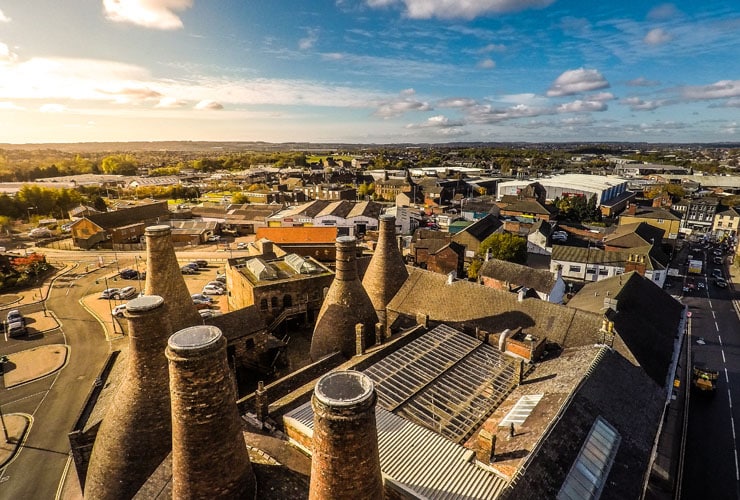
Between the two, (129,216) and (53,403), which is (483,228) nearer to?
(53,403)

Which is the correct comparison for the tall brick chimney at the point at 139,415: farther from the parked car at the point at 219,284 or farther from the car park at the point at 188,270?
the car park at the point at 188,270

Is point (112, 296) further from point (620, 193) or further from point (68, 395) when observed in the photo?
point (620, 193)

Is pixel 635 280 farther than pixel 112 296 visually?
No

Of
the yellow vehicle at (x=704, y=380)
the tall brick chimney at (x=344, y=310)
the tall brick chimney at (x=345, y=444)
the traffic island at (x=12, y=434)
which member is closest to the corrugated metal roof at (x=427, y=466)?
the tall brick chimney at (x=345, y=444)

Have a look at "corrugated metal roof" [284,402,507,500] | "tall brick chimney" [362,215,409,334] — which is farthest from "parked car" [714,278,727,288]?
"corrugated metal roof" [284,402,507,500]

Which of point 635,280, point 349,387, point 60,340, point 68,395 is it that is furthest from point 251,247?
point 349,387

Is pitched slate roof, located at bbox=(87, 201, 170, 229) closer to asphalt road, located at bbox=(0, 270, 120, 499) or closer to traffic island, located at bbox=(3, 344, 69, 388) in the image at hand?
asphalt road, located at bbox=(0, 270, 120, 499)
